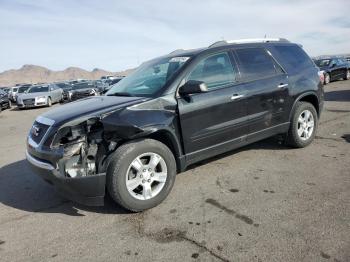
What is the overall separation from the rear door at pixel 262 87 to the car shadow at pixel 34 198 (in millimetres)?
2449

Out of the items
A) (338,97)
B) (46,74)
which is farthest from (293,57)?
(46,74)

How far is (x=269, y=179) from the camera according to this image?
4.83m

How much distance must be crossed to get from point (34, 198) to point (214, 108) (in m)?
2.77

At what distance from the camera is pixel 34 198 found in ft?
16.0

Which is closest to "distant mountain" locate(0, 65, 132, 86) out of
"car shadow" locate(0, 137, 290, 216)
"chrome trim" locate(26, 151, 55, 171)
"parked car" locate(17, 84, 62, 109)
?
"parked car" locate(17, 84, 62, 109)

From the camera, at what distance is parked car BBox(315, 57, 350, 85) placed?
21.3m

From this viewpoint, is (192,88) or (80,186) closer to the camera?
(80,186)

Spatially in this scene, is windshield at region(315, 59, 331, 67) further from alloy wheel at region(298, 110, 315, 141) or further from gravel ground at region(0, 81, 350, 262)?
gravel ground at region(0, 81, 350, 262)

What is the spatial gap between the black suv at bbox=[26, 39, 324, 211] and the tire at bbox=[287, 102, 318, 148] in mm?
25

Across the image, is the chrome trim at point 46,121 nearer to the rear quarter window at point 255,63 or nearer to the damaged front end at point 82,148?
the damaged front end at point 82,148

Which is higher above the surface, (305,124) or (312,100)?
(312,100)

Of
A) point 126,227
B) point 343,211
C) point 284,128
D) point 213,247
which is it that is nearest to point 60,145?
point 126,227

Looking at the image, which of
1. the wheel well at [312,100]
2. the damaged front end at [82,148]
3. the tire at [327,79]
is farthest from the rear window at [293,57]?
the tire at [327,79]

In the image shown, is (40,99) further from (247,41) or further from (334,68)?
(247,41)
